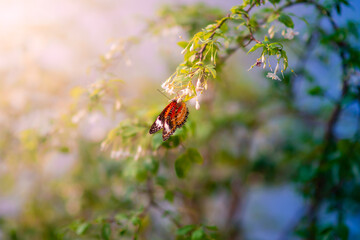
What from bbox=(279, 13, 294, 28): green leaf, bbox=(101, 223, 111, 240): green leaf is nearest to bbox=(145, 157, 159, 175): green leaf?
bbox=(101, 223, 111, 240): green leaf

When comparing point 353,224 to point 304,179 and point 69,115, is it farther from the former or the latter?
point 69,115

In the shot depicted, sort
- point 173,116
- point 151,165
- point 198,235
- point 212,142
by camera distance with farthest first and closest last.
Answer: point 212,142 → point 151,165 → point 198,235 → point 173,116

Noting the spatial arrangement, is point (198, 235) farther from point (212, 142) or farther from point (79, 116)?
point (212, 142)

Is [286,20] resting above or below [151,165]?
above

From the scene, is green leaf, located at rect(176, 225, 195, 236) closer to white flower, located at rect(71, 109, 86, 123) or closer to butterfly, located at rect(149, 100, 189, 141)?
butterfly, located at rect(149, 100, 189, 141)

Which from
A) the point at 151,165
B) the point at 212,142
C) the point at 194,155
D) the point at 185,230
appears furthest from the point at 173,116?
the point at 212,142

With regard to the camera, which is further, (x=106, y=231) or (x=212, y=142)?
(x=212, y=142)

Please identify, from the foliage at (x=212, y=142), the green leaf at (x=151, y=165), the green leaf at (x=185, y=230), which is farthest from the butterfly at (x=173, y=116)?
Result: the green leaf at (x=185, y=230)

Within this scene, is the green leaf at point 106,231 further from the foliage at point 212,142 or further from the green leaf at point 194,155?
the green leaf at point 194,155
